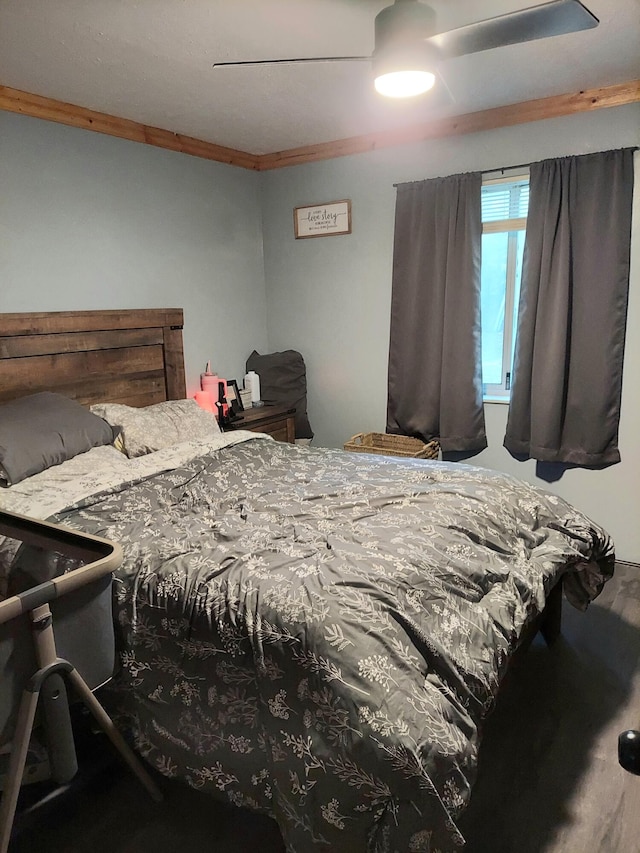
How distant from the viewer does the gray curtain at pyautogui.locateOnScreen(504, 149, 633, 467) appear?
313 cm

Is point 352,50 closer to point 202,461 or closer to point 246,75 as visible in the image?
point 246,75

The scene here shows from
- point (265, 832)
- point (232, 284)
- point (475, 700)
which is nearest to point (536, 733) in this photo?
point (475, 700)

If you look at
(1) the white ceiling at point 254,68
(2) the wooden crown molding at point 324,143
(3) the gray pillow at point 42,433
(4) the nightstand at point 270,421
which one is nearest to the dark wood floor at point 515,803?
(3) the gray pillow at point 42,433

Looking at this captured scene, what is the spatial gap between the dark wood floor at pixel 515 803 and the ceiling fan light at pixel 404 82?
223cm

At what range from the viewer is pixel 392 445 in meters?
3.95

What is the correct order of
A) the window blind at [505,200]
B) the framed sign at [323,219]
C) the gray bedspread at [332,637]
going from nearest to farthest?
the gray bedspread at [332,637], the window blind at [505,200], the framed sign at [323,219]

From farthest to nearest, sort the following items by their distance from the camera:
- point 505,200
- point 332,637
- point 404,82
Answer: point 505,200 → point 404,82 → point 332,637

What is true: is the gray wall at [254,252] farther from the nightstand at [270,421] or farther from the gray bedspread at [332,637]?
the gray bedspread at [332,637]

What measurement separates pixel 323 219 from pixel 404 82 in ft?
6.78

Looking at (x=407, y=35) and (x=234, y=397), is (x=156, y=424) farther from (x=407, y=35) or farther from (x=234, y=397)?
(x=407, y=35)

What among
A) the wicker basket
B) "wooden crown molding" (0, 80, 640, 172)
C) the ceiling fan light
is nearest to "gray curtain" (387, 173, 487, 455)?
the wicker basket

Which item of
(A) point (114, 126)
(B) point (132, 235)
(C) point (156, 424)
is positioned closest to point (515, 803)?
(C) point (156, 424)

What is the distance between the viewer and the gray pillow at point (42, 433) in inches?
97.5

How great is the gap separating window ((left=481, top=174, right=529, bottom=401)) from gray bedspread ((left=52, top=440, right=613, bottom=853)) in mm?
1531
